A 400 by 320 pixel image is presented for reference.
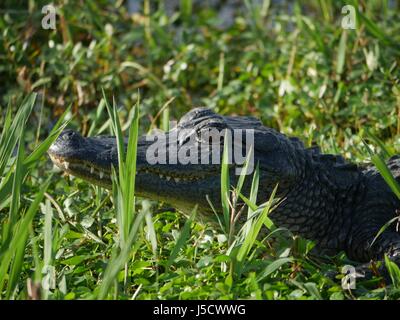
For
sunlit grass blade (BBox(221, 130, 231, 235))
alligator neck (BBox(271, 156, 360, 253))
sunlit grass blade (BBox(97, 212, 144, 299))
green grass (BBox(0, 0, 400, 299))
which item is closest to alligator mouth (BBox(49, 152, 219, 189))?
green grass (BBox(0, 0, 400, 299))

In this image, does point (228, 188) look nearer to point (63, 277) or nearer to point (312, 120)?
point (63, 277)

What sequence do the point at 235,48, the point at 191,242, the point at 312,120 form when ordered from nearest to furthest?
the point at 191,242
the point at 312,120
the point at 235,48

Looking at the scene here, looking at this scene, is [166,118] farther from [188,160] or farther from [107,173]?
[107,173]

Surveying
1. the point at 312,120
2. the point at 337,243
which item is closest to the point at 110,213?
the point at 337,243

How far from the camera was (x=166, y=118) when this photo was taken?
16.0ft

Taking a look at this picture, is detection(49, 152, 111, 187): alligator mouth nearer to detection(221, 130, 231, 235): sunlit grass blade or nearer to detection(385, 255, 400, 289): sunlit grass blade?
detection(221, 130, 231, 235): sunlit grass blade

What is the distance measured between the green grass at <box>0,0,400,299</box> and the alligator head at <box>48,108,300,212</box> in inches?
6.0

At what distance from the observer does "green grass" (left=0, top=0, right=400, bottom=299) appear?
10.3 ft

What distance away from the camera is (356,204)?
4.05m

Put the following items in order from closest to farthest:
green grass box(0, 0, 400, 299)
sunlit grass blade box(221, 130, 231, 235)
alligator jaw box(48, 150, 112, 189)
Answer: green grass box(0, 0, 400, 299)
sunlit grass blade box(221, 130, 231, 235)
alligator jaw box(48, 150, 112, 189)
